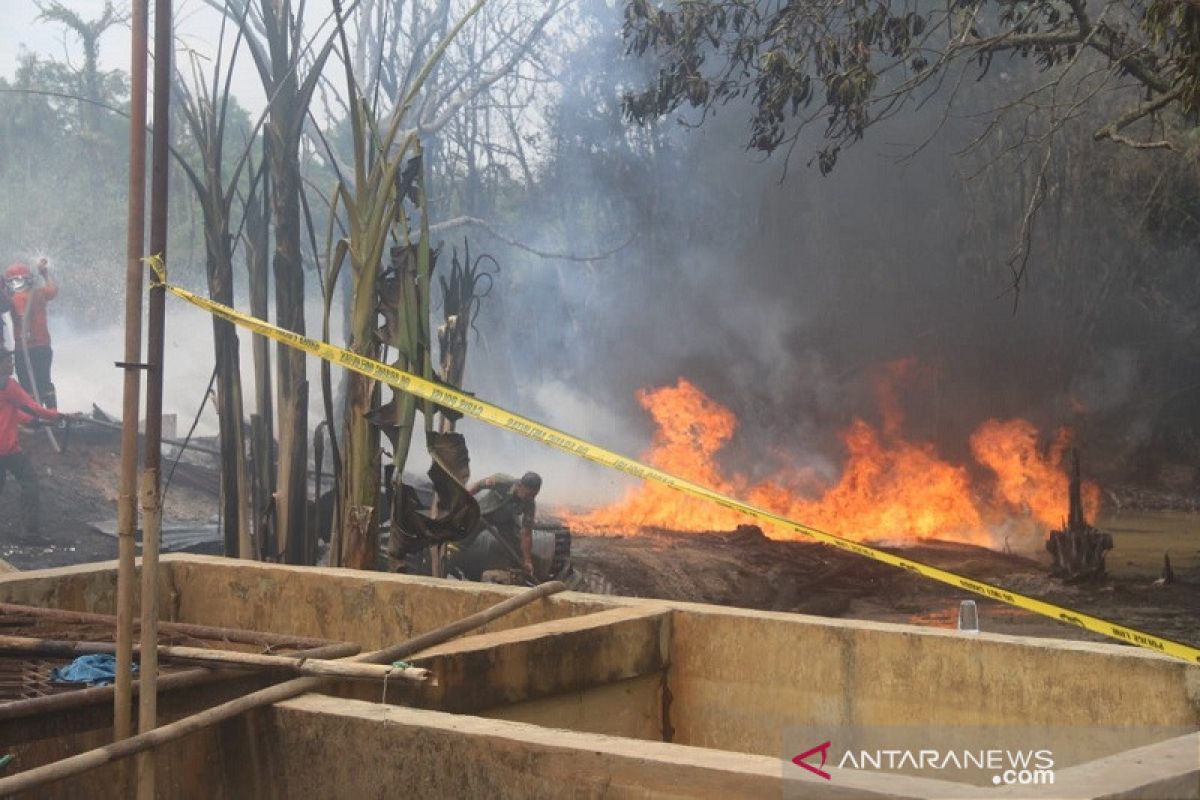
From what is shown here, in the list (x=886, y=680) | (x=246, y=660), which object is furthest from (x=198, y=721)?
(x=886, y=680)

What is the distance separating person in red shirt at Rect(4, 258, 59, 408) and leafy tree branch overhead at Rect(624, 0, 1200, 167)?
5.93 meters

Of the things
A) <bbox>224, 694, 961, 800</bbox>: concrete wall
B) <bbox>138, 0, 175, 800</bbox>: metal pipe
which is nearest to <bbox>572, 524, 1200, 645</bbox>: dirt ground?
<bbox>224, 694, 961, 800</bbox>: concrete wall

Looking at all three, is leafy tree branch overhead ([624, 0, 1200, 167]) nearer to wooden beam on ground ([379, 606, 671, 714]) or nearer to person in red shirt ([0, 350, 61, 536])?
wooden beam on ground ([379, 606, 671, 714])

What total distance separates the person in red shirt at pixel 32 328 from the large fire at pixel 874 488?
5.21 metres

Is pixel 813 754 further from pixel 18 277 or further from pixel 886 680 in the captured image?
pixel 18 277

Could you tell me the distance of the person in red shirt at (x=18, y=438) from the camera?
42.6 ft

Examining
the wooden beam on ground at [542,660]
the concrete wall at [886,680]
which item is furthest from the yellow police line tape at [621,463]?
the wooden beam on ground at [542,660]

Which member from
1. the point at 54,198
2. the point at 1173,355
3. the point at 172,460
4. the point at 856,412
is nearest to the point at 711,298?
the point at 856,412

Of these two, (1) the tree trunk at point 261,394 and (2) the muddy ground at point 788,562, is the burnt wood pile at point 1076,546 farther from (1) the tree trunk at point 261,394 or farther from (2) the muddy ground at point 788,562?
(1) the tree trunk at point 261,394

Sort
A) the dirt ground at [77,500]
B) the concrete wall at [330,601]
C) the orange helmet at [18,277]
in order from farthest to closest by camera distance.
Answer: the orange helmet at [18,277], the dirt ground at [77,500], the concrete wall at [330,601]

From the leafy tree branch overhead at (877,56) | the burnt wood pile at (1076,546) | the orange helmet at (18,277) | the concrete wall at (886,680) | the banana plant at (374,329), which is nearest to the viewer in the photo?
the concrete wall at (886,680)

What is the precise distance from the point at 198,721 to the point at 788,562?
8108 millimetres

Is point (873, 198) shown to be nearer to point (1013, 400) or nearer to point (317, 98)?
point (1013, 400)

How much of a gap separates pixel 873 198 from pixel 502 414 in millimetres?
7089
